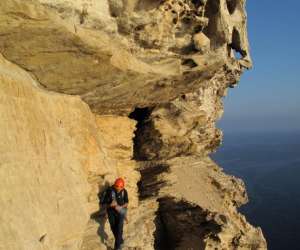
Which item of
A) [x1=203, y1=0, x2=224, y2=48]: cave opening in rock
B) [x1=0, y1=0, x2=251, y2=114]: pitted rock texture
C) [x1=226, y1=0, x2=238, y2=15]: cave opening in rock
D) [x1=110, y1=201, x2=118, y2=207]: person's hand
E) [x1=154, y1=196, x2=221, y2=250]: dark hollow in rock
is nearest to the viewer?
[x1=0, y1=0, x2=251, y2=114]: pitted rock texture

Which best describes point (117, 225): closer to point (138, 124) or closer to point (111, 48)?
point (111, 48)

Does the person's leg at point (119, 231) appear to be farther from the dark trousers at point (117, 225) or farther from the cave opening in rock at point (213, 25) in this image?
the cave opening in rock at point (213, 25)

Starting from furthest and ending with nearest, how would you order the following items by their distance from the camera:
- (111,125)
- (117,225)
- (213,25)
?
1. (213,25)
2. (111,125)
3. (117,225)

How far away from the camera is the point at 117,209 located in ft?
45.3

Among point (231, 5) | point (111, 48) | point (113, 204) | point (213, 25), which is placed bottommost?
point (113, 204)

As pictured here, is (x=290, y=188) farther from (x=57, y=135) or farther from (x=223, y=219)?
(x=57, y=135)

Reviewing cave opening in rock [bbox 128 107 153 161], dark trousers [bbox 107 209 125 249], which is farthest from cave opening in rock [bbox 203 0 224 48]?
dark trousers [bbox 107 209 125 249]

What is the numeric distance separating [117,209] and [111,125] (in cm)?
570

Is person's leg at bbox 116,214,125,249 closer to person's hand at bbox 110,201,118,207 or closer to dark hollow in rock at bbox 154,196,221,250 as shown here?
person's hand at bbox 110,201,118,207

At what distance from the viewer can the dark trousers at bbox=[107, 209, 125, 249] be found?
13.7 metres

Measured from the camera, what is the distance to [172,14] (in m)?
16.0

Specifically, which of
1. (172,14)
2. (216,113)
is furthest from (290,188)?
(172,14)

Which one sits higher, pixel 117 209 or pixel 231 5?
pixel 231 5

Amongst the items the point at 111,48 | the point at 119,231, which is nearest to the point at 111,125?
the point at 119,231
